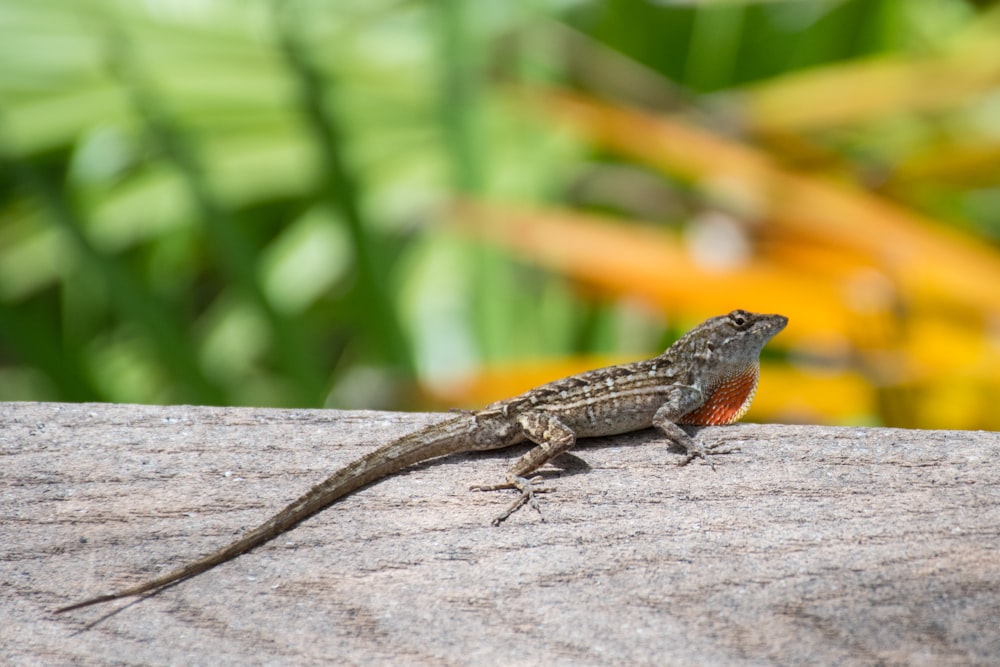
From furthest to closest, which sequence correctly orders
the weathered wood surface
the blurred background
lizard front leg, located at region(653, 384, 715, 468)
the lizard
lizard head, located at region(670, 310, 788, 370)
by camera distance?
the blurred background
lizard head, located at region(670, 310, 788, 370)
lizard front leg, located at region(653, 384, 715, 468)
the lizard
the weathered wood surface

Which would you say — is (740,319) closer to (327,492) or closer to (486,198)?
(327,492)

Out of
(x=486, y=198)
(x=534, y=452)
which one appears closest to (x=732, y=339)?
(x=534, y=452)

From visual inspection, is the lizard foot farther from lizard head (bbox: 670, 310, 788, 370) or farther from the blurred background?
the blurred background

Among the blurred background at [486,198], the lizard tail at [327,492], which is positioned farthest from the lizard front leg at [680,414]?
the blurred background at [486,198]

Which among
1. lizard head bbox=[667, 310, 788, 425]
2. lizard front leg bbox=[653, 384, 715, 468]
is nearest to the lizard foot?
lizard front leg bbox=[653, 384, 715, 468]

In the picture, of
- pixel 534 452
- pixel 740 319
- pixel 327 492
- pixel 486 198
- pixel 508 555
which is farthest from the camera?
pixel 486 198

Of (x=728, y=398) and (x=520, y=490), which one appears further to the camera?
(x=728, y=398)

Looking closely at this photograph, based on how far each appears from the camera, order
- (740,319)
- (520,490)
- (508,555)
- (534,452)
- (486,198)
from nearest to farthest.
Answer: (508,555) < (520,490) < (534,452) < (740,319) < (486,198)

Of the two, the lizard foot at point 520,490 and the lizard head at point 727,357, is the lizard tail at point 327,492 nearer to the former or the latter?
the lizard foot at point 520,490
